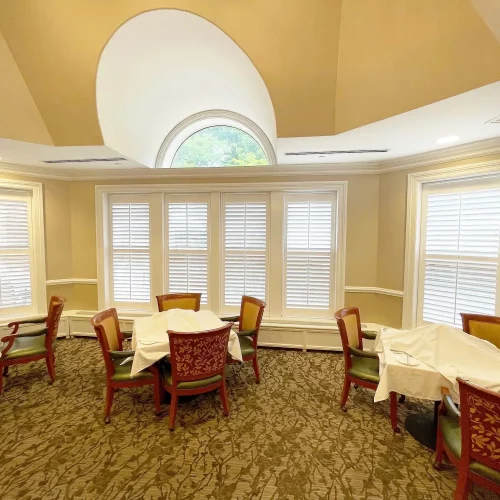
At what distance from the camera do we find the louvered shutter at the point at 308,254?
4.50 m

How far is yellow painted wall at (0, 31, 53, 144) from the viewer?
2.72m

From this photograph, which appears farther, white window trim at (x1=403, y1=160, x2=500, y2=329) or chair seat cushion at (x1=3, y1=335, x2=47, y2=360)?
white window trim at (x1=403, y1=160, x2=500, y2=329)

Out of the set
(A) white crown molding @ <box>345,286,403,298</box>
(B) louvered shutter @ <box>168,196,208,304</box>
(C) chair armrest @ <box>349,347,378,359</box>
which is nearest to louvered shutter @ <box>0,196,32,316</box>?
(B) louvered shutter @ <box>168,196,208,304</box>

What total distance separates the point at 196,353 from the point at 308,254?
2.62 meters

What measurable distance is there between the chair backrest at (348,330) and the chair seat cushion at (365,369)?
0.27 feet

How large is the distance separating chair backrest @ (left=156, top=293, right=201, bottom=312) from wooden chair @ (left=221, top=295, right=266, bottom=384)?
2.08ft

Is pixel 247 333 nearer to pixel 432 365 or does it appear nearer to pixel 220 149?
pixel 432 365

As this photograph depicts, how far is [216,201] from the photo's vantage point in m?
4.68

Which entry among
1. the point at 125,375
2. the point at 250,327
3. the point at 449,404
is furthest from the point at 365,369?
the point at 125,375

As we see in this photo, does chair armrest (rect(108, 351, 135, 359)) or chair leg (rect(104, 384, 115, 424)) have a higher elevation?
chair armrest (rect(108, 351, 135, 359))

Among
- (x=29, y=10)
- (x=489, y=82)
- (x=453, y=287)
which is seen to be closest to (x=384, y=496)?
(x=453, y=287)

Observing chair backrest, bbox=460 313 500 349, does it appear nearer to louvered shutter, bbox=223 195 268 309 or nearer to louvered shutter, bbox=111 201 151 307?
louvered shutter, bbox=223 195 268 309

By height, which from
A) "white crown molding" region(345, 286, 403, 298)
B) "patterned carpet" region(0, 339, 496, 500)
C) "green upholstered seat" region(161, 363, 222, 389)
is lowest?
"patterned carpet" region(0, 339, 496, 500)

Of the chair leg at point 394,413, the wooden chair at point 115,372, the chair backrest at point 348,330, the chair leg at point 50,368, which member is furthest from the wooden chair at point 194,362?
the chair leg at point 50,368
